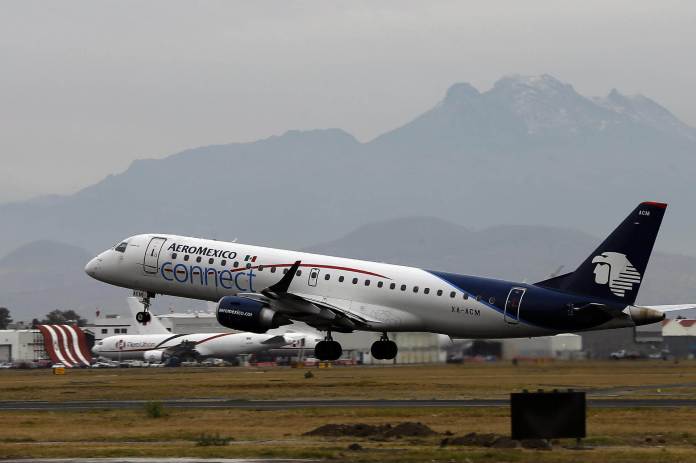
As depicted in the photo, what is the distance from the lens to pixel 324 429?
44969 mm

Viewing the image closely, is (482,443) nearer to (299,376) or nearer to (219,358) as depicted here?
(299,376)

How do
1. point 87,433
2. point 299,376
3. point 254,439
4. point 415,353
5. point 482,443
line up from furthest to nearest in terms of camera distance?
point 415,353
point 299,376
point 87,433
point 254,439
point 482,443

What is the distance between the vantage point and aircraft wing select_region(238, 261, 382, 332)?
64650 millimetres

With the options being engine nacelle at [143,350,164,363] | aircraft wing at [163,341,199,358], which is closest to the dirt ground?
aircraft wing at [163,341,199,358]

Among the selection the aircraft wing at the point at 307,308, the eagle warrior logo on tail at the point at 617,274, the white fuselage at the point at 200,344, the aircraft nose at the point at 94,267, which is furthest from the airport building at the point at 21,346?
the eagle warrior logo on tail at the point at 617,274

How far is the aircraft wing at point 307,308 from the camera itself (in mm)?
64650

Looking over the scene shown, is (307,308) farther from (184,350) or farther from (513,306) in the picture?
(184,350)

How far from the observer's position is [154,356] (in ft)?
452

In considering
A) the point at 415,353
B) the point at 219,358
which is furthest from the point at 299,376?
the point at 219,358

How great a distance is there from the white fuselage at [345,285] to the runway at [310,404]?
498 cm

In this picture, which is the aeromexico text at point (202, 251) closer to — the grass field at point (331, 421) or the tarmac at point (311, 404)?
the grass field at point (331, 421)

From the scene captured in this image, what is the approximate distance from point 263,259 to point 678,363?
1921 inches

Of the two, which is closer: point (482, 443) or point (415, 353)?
point (482, 443)

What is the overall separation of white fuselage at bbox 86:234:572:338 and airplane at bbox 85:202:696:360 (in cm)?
5
